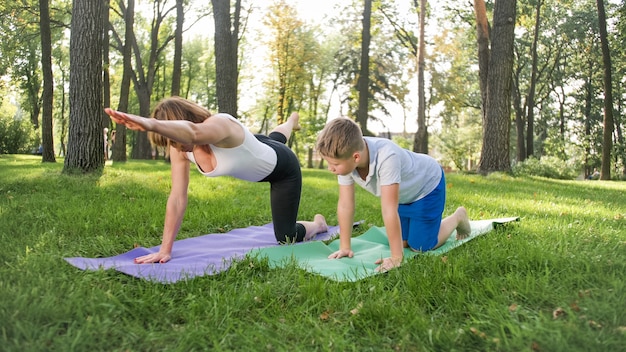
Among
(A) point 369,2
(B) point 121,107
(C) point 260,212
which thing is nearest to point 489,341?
(C) point 260,212

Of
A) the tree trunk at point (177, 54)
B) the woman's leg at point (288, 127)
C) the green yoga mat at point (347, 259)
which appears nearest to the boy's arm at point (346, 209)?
the green yoga mat at point (347, 259)

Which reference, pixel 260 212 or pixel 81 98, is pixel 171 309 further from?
pixel 81 98

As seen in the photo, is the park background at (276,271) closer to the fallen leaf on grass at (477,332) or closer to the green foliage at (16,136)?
the fallen leaf on grass at (477,332)

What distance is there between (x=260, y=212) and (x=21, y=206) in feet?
9.51

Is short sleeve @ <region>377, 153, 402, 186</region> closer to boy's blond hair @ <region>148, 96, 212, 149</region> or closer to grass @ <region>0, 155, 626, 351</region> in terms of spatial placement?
grass @ <region>0, 155, 626, 351</region>

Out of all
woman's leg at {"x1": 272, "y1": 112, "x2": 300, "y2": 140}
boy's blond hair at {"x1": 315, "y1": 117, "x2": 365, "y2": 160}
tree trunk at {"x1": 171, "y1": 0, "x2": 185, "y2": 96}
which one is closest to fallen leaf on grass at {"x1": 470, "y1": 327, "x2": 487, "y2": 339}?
boy's blond hair at {"x1": 315, "y1": 117, "x2": 365, "y2": 160}

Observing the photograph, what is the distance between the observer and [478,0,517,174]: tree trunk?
36.3ft

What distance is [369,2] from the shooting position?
51.5 ft

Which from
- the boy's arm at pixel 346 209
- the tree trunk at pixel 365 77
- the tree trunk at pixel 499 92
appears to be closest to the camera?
the boy's arm at pixel 346 209

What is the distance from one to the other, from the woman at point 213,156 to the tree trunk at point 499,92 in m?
8.34

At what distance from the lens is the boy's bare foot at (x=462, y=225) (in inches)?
175

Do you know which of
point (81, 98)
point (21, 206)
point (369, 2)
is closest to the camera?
point (21, 206)

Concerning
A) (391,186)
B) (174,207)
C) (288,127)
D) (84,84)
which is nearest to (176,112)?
(174,207)

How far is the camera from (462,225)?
4.49 metres
